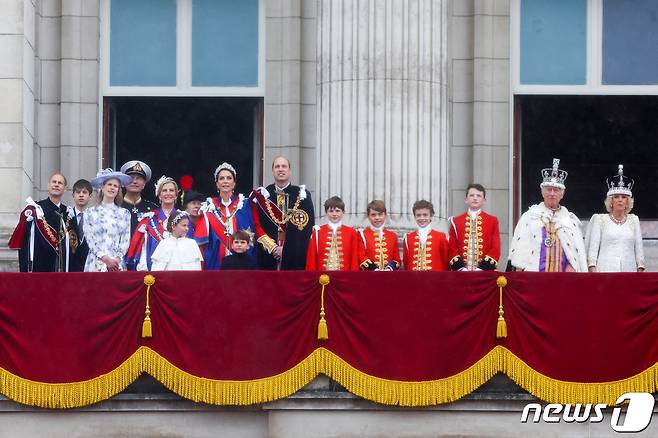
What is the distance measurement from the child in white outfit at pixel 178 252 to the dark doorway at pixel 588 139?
659 cm

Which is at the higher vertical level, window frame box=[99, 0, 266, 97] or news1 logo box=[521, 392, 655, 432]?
window frame box=[99, 0, 266, 97]

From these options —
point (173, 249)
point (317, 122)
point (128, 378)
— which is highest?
point (317, 122)

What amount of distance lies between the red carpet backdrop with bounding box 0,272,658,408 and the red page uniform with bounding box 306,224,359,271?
1.33 meters

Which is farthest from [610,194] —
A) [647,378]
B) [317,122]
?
[317,122]

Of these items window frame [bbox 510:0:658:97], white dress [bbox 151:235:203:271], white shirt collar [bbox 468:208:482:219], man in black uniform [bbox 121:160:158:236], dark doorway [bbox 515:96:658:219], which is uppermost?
window frame [bbox 510:0:658:97]

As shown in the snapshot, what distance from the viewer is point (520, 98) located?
2886 centimetres

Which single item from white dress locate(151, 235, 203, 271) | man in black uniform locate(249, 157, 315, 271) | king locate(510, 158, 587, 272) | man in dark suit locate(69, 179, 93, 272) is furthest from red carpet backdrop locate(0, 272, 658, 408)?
man in black uniform locate(249, 157, 315, 271)

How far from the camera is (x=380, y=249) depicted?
24031 millimetres

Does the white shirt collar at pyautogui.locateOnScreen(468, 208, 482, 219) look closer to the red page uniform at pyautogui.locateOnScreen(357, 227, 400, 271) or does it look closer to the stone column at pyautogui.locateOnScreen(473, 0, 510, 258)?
the red page uniform at pyautogui.locateOnScreen(357, 227, 400, 271)

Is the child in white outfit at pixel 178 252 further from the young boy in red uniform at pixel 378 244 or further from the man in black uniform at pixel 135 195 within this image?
the young boy in red uniform at pixel 378 244

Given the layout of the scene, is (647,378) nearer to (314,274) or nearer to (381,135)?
(314,274)

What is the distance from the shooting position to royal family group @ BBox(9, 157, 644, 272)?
78.0ft

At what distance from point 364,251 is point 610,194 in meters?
3.11

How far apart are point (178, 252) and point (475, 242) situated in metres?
3.58
